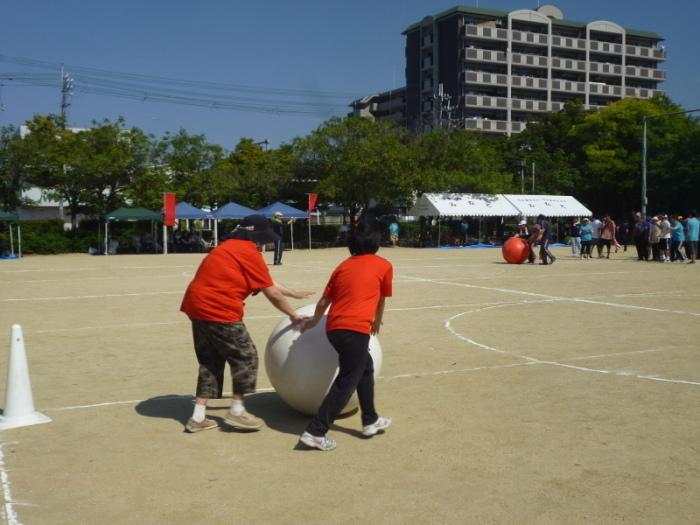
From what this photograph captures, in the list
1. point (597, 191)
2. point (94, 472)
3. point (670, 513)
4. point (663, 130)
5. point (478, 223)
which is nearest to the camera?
point (670, 513)

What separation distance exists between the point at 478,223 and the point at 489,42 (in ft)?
144

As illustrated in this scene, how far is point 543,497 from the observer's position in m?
4.68

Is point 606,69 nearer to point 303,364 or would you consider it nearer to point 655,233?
point 655,233

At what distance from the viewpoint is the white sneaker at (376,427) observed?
5.95m

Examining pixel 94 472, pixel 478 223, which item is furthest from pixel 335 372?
pixel 478 223

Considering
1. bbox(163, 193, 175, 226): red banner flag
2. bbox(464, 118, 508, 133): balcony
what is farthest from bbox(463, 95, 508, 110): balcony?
bbox(163, 193, 175, 226): red banner flag

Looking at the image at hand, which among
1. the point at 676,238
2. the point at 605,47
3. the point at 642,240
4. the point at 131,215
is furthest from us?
the point at 605,47

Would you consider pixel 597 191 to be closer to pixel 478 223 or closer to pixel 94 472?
pixel 478 223

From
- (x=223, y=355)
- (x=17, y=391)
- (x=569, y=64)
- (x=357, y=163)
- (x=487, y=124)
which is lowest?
(x=17, y=391)

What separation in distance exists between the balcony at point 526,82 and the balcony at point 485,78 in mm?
1364

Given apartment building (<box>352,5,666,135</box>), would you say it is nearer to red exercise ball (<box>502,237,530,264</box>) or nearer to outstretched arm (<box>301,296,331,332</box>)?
red exercise ball (<box>502,237,530,264</box>)

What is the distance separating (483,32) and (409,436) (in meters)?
85.3

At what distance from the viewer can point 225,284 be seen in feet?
19.8

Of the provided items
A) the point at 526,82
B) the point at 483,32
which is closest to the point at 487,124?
the point at 526,82
